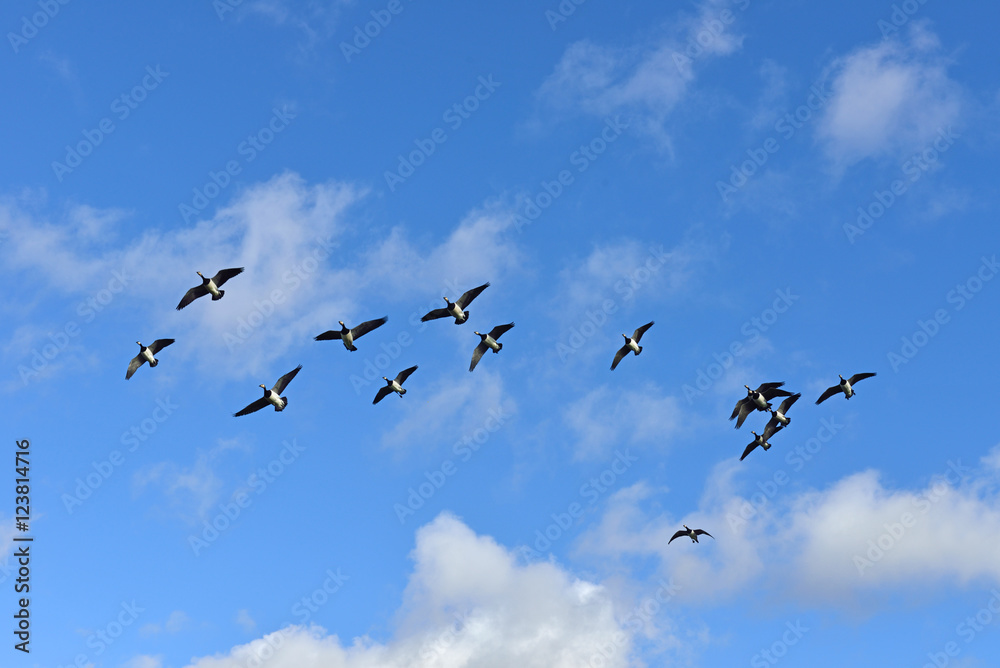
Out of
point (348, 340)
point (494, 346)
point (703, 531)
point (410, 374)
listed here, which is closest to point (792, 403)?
point (703, 531)

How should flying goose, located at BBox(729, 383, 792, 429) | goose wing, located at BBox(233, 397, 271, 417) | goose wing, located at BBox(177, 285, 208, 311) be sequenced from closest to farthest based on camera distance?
1. goose wing, located at BBox(177, 285, 208, 311)
2. goose wing, located at BBox(233, 397, 271, 417)
3. flying goose, located at BBox(729, 383, 792, 429)

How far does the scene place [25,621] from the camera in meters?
63.1

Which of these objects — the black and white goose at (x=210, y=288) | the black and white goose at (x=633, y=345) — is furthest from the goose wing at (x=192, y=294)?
the black and white goose at (x=633, y=345)

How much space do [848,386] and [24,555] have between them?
59.3 meters

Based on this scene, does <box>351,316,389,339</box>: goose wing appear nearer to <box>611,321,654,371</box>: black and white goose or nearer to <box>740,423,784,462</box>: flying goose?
<box>611,321,654,371</box>: black and white goose

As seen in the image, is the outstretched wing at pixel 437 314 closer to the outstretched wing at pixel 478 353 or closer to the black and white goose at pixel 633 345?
the outstretched wing at pixel 478 353

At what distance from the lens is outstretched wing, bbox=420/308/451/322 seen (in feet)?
217

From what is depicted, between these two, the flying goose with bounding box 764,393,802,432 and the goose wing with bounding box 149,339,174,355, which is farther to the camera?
the flying goose with bounding box 764,393,802,432

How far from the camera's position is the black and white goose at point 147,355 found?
2621 inches

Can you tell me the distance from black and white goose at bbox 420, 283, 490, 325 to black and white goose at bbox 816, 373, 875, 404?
95.7ft

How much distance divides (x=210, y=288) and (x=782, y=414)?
4271cm

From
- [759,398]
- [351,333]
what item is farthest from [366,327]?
[759,398]

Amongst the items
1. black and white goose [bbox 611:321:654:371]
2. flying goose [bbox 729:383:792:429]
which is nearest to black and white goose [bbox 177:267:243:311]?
black and white goose [bbox 611:321:654:371]

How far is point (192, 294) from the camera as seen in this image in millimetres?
Answer: 64188
